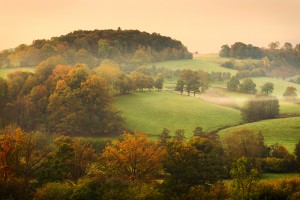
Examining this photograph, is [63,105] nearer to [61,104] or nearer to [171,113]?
[61,104]

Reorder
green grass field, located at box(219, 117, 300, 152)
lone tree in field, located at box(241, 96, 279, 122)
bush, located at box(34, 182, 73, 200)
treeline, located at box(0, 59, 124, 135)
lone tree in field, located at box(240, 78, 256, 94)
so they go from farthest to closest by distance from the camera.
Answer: lone tree in field, located at box(240, 78, 256, 94) < lone tree in field, located at box(241, 96, 279, 122) < treeline, located at box(0, 59, 124, 135) < green grass field, located at box(219, 117, 300, 152) < bush, located at box(34, 182, 73, 200)

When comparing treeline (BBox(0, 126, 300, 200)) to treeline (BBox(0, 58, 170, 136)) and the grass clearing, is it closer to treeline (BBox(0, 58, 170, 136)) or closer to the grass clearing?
treeline (BBox(0, 58, 170, 136))

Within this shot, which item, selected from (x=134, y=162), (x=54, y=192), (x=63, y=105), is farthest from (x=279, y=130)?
(x=54, y=192)

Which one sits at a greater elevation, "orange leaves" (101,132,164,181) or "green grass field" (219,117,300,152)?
"orange leaves" (101,132,164,181)

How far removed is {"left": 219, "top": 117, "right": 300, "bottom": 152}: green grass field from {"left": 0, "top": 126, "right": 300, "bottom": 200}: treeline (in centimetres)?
2461

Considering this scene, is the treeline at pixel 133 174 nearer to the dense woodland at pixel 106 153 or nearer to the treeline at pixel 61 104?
the dense woodland at pixel 106 153

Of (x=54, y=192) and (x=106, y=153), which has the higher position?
(x=106, y=153)

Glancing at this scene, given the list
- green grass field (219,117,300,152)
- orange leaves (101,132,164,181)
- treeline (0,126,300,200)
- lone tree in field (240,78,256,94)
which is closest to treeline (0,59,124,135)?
treeline (0,126,300,200)

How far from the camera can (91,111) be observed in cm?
10494

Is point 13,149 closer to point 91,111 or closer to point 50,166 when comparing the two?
point 50,166

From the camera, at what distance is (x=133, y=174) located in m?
60.1

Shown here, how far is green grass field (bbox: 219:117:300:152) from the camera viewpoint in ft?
307

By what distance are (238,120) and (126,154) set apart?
61.0 metres

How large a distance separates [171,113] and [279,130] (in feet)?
112
